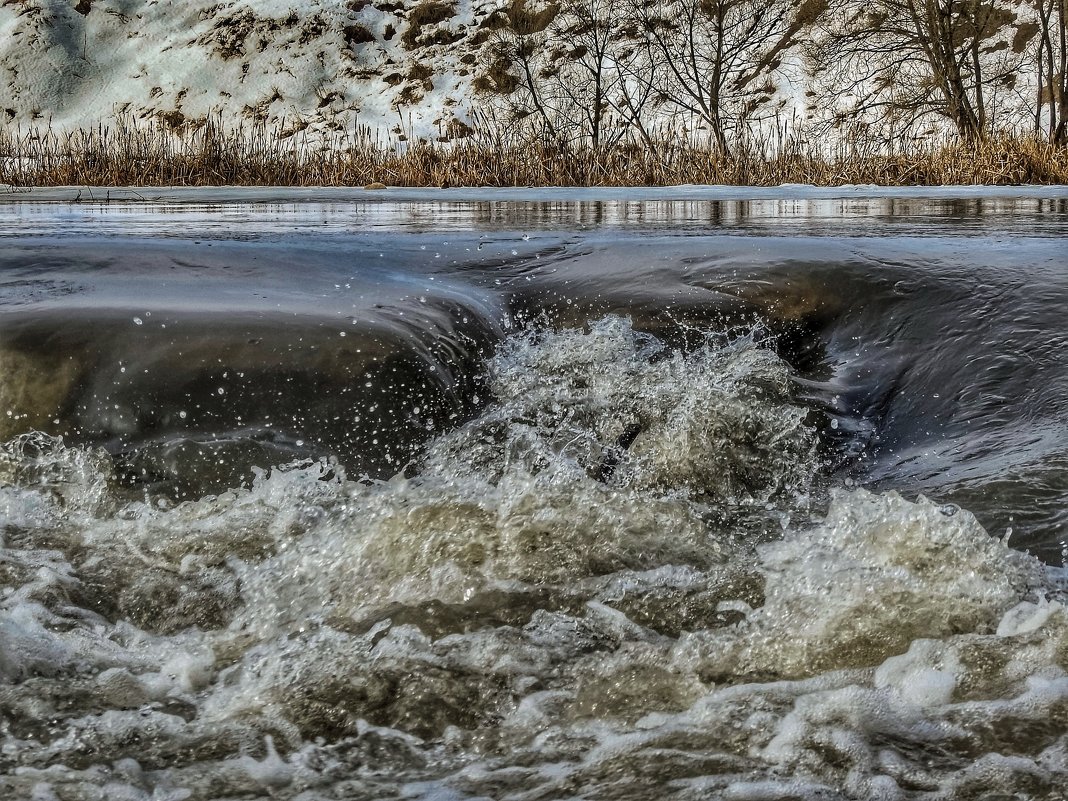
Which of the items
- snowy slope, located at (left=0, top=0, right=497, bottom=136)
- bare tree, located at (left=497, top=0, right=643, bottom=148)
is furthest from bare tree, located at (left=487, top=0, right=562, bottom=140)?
snowy slope, located at (left=0, top=0, right=497, bottom=136)

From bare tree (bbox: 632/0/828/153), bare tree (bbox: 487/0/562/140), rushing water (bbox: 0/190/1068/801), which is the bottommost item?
rushing water (bbox: 0/190/1068/801)

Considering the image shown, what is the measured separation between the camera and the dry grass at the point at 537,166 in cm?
1153

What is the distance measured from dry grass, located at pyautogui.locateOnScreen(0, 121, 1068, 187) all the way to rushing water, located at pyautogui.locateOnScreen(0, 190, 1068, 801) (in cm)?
866

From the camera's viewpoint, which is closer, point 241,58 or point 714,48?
point 714,48

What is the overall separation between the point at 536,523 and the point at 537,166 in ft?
36.0

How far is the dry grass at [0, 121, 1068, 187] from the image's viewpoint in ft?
37.8

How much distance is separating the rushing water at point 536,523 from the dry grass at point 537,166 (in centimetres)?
866

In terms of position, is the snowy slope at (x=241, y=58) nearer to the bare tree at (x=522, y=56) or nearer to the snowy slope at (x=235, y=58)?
the snowy slope at (x=235, y=58)

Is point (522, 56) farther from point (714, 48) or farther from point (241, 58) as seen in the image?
point (241, 58)

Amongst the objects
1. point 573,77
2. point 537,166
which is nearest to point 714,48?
point 573,77

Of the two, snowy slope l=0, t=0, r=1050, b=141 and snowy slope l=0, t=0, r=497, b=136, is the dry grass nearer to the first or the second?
snowy slope l=0, t=0, r=1050, b=141

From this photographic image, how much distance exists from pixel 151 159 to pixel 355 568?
1289cm

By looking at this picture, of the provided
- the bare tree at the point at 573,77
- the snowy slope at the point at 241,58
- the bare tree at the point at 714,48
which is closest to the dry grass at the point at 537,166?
the bare tree at the point at 714,48

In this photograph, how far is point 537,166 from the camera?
12.6 metres
